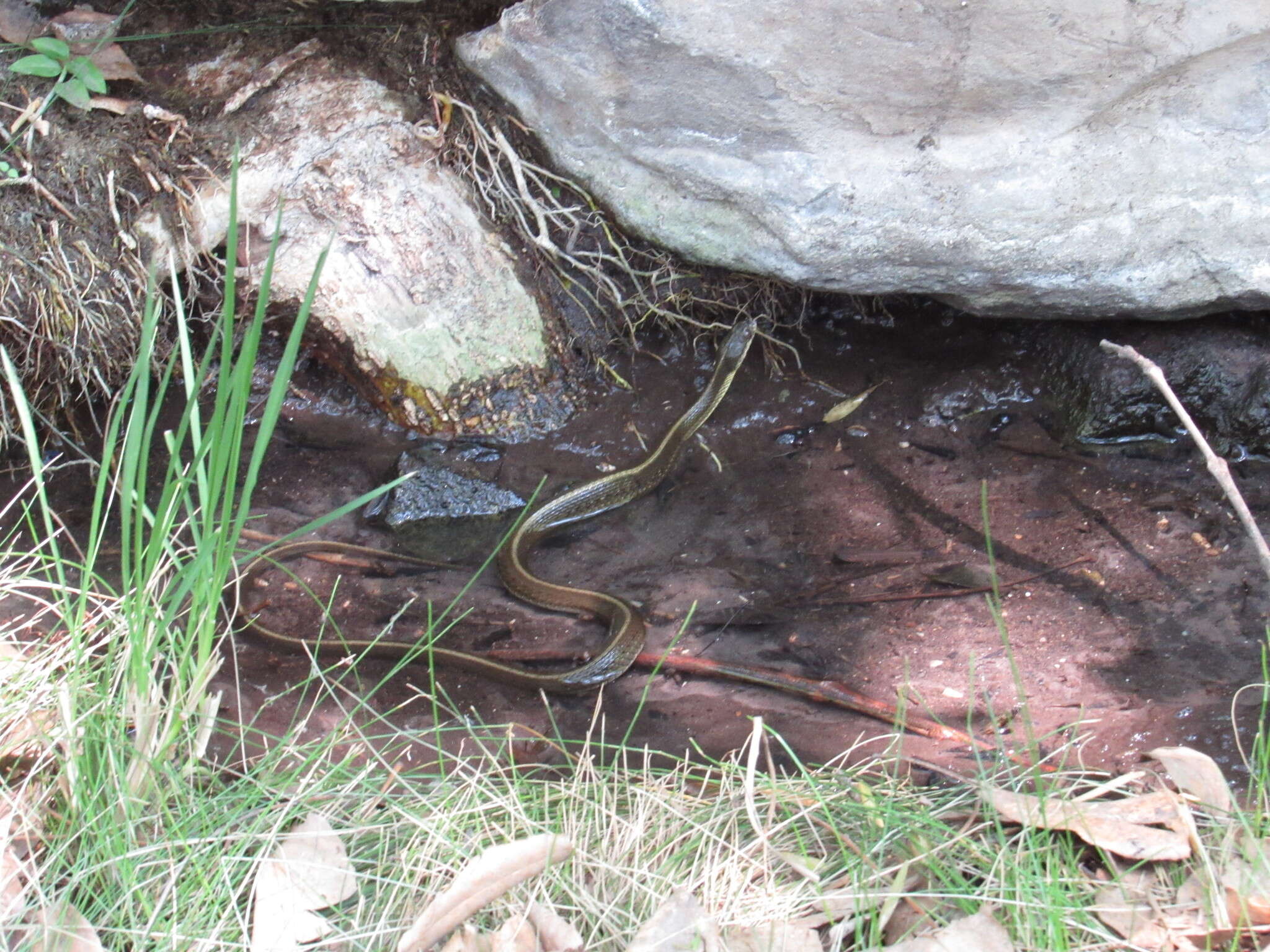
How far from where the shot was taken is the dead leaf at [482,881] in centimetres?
182

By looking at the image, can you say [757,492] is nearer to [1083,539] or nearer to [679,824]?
[1083,539]

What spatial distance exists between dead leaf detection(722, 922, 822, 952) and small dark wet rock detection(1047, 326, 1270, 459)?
2.57 meters

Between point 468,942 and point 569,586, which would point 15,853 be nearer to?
point 468,942

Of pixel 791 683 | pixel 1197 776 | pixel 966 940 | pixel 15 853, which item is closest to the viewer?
pixel 966 940

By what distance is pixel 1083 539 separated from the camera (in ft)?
10.8

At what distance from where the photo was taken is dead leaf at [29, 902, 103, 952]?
1.78m

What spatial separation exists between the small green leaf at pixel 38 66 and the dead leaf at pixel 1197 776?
3931mm

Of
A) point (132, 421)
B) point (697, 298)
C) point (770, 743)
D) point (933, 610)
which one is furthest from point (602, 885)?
point (697, 298)

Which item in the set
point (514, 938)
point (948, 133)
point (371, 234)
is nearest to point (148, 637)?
point (514, 938)

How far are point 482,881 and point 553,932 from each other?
16 centimetres

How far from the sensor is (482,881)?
1857 mm

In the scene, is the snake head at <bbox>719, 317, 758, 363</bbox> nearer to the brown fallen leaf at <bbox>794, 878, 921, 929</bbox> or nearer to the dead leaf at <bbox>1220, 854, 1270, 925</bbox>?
the brown fallen leaf at <bbox>794, 878, 921, 929</bbox>

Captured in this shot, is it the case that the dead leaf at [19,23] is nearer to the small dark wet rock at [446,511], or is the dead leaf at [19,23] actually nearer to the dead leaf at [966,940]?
the small dark wet rock at [446,511]

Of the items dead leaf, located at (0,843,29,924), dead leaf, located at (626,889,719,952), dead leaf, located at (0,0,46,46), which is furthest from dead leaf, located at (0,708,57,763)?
dead leaf, located at (0,0,46,46)
